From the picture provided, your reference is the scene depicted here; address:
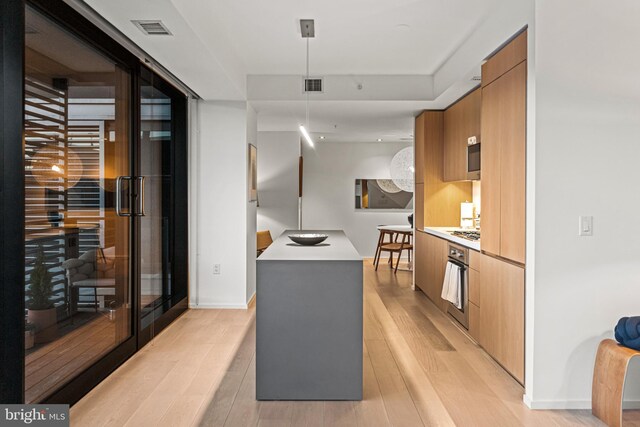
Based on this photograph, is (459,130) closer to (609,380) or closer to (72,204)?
(609,380)

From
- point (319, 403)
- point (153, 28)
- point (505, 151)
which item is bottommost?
point (319, 403)

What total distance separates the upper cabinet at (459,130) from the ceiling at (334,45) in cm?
15

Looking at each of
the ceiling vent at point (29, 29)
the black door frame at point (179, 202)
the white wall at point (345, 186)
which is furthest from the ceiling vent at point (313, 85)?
the white wall at point (345, 186)

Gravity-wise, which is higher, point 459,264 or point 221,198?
point 221,198

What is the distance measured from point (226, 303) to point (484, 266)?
9.41 ft

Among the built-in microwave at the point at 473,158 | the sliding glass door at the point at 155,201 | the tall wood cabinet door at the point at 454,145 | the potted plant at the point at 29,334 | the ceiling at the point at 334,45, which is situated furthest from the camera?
the tall wood cabinet door at the point at 454,145

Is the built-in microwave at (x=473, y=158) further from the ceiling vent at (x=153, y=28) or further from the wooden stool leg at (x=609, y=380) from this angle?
the ceiling vent at (x=153, y=28)

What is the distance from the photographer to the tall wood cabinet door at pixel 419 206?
20.1 feet

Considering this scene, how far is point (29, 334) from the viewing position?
2373 millimetres

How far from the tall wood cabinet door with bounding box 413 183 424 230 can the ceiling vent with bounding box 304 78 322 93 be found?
1.85 m

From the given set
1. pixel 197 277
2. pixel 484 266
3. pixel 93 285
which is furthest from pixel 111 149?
pixel 484 266

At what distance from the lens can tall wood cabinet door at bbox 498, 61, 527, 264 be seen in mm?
3027

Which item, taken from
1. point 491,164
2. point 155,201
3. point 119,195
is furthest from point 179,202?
point 491,164

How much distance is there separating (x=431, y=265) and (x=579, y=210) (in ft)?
9.53
